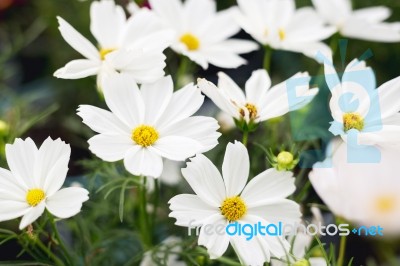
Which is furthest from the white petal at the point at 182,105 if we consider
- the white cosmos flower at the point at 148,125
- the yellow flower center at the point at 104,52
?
the yellow flower center at the point at 104,52

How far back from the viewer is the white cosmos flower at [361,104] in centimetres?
50

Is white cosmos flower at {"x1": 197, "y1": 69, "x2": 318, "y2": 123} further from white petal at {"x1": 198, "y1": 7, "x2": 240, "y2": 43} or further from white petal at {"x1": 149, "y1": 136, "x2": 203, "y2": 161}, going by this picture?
white petal at {"x1": 198, "y1": 7, "x2": 240, "y2": 43}

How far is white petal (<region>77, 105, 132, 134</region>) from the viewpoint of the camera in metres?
0.49

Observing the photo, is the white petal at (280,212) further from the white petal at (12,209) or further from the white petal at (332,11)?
the white petal at (332,11)

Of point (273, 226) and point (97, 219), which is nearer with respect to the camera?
point (273, 226)

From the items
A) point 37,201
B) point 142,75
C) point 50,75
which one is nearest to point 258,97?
point 142,75

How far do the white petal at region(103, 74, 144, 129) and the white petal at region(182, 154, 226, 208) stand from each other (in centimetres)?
8

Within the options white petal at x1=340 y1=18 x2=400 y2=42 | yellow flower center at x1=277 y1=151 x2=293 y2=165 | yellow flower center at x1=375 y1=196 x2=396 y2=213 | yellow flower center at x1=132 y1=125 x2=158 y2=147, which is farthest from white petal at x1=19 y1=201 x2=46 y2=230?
white petal at x1=340 y1=18 x2=400 y2=42

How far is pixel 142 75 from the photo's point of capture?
543 mm

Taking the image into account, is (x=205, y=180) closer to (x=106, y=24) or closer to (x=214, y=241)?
(x=214, y=241)

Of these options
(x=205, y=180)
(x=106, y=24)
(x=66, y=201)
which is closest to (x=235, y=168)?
(x=205, y=180)

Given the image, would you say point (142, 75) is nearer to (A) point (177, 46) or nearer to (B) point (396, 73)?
(A) point (177, 46)

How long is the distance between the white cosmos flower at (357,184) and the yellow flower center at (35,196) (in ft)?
0.79

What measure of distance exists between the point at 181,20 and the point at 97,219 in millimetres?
291
